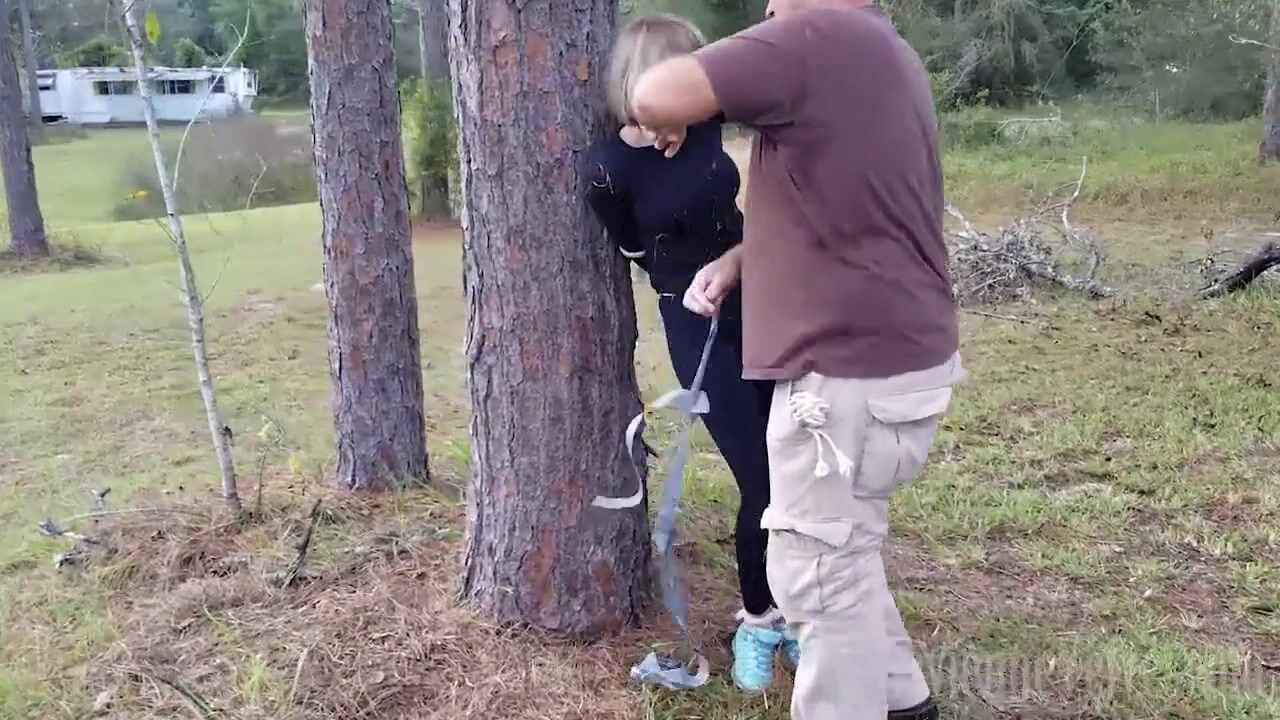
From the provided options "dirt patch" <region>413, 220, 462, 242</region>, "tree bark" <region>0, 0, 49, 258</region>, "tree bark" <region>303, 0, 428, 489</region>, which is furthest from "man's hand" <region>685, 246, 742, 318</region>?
"tree bark" <region>0, 0, 49, 258</region>

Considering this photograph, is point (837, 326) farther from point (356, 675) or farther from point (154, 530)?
point (154, 530)

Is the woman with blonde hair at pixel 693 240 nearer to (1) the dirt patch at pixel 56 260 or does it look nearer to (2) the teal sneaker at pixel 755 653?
(2) the teal sneaker at pixel 755 653

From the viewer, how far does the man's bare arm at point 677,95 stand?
1886mm

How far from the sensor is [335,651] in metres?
2.69

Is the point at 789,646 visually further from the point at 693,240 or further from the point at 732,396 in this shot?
the point at 693,240

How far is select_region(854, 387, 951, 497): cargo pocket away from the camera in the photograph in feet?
7.03

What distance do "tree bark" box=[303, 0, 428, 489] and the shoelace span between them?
225cm

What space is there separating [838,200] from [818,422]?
15.8 inches

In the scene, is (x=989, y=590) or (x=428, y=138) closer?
(x=989, y=590)

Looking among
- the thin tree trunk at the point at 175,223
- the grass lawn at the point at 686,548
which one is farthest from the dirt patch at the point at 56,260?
the thin tree trunk at the point at 175,223

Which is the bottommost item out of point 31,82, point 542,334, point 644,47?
point 31,82

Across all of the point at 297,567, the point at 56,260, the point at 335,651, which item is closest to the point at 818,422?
the point at 335,651

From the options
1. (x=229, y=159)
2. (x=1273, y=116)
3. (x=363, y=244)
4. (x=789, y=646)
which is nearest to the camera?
(x=789, y=646)

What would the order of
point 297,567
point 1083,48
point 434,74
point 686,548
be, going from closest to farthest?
point 297,567
point 686,548
point 434,74
point 1083,48
